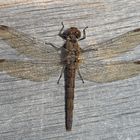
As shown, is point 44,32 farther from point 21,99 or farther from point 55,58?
point 21,99

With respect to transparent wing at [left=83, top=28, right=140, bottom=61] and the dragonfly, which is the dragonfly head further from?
transparent wing at [left=83, top=28, right=140, bottom=61]

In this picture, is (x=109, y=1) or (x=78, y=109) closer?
(x=78, y=109)

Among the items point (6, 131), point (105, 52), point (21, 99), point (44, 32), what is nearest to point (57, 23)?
point (44, 32)

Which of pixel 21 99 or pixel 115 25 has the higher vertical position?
pixel 115 25

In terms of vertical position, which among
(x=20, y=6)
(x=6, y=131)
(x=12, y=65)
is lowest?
(x=6, y=131)

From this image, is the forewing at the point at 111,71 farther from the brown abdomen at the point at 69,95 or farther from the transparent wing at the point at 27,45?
the transparent wing at the point at 27,45

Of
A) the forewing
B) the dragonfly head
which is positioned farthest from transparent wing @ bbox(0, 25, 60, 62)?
the forewing
